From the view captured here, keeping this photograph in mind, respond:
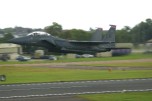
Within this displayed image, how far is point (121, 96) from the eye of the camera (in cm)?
2003

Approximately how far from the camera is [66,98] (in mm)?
19438

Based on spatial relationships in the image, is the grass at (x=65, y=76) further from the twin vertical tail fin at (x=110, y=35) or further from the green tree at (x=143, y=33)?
the green tree at (x=143, y=33)

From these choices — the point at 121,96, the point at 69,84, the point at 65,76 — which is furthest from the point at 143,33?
the point at 121,96

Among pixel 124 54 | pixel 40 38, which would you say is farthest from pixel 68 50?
pixel 124 54

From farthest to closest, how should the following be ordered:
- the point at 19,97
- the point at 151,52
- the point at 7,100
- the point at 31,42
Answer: the point at 151,52 < the point at 31,42 < the point at 19,97 < the point at 7,100

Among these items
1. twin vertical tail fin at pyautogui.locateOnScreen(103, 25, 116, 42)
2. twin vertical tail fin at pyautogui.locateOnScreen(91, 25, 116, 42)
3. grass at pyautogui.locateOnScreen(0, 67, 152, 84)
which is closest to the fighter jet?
twin vertical tail fin at pyautogui.locateOnScreen(103, 25, 116, 42)

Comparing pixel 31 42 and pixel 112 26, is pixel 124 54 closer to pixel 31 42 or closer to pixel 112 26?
pixel 112 26

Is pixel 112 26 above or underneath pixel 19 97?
above

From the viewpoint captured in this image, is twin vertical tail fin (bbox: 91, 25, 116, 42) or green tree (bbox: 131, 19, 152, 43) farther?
green tree (bbox: 131, 19, 152, 43)

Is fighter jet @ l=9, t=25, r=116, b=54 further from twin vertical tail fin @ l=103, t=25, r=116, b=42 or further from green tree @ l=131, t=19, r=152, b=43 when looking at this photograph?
green tree @ l=131, t=19, r=152, b=43

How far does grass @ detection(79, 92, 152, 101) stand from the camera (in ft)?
62.1

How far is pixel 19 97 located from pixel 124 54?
76253 mm

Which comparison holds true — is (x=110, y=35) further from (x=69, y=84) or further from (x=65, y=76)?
(x=69, y=84)

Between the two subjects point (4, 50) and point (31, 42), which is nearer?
point (31, 42)
